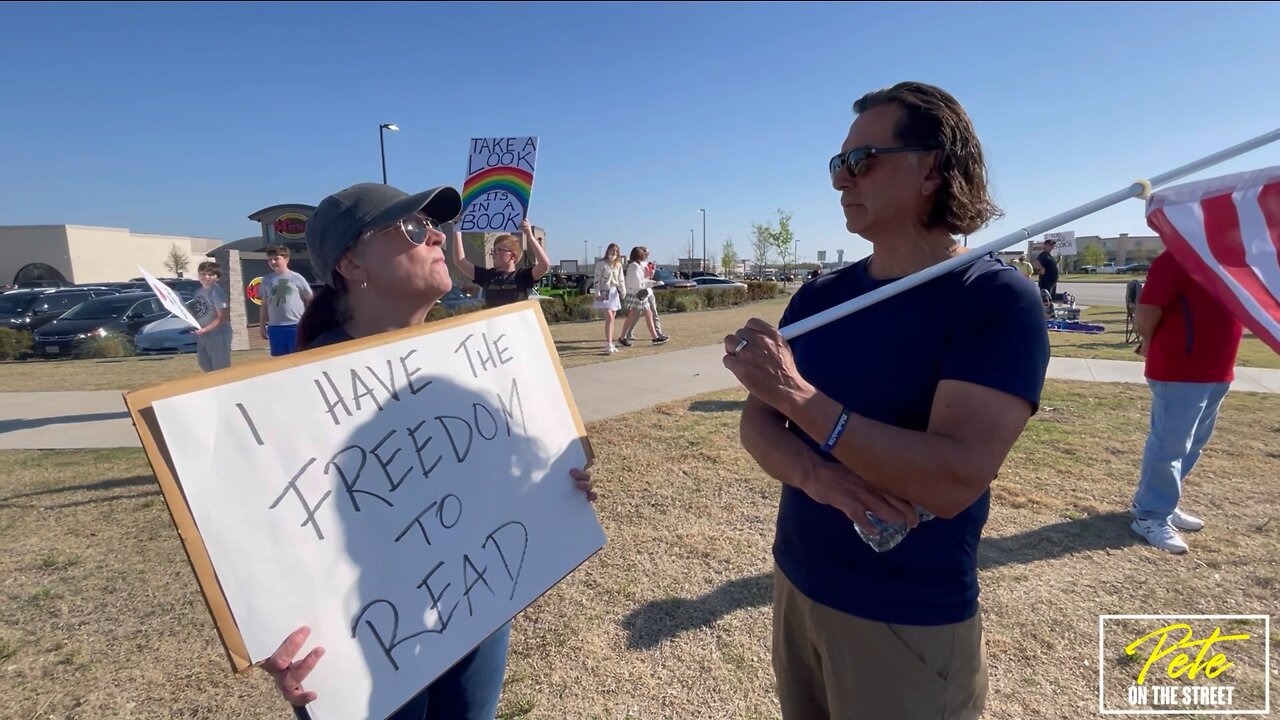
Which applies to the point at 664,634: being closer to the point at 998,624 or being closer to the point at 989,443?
the point at 998,624

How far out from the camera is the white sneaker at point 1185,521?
12.3 feet

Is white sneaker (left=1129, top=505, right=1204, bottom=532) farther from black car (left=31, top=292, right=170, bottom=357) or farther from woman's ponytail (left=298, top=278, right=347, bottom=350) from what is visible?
black car (left=31, top=292, right=170, bottom=357)

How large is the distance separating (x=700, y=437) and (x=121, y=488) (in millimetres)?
4461

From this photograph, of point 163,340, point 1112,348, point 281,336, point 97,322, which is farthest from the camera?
point 97,322

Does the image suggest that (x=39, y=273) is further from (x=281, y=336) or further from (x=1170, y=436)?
(x=1170, y=436)

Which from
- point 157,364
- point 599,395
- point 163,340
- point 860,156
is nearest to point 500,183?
point 599,395

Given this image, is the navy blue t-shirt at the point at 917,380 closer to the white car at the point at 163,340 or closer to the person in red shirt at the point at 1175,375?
the person in red shirt at the point at 1175,375

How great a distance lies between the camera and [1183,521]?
3.77m

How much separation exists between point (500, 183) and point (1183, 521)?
5.67 m

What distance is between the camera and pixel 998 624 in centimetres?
289

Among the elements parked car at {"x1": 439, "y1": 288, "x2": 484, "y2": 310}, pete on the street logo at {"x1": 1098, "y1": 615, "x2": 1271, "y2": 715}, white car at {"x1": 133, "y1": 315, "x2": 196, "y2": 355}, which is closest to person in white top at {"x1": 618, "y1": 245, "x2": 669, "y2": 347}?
parked car at {"x1": 439, "y1": 288, "x2": 484, "y2": 310}

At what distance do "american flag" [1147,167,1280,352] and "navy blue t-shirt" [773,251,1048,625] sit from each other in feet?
1.50

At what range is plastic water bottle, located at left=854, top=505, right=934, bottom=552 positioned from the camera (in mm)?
1332

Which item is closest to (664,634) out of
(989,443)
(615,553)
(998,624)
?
(615,553)
